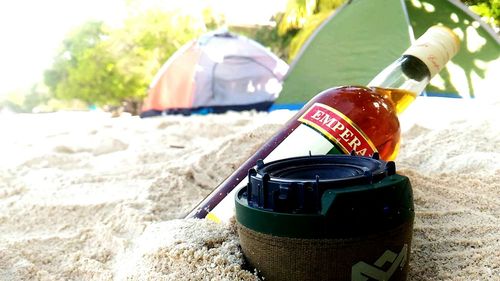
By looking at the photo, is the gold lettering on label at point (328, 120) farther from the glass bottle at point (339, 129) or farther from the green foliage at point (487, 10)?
the green foliage at point (487, 10)

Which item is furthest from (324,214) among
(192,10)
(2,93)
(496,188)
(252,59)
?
(2,93)

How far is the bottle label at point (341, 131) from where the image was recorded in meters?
0.55

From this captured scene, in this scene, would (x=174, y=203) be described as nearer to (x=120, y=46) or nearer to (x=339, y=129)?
(x=339, y=129)

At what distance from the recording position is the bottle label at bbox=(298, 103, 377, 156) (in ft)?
1.81

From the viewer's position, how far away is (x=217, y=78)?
11.4 ft

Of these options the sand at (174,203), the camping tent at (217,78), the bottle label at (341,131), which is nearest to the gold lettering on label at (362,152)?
the bottle label at (341,131)

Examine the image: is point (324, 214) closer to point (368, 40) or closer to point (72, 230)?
point (72, 230)

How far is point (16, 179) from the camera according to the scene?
3.67 ft

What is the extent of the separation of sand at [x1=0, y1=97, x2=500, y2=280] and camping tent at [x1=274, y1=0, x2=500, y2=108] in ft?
0.76

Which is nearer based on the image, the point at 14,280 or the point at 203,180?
the point at 14,280

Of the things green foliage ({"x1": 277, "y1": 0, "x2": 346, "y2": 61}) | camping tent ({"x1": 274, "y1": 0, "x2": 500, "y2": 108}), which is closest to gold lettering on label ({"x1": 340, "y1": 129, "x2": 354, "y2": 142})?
camping tent ({"x1": 274, "y1": 0, "x2": 500, "y2": 108})

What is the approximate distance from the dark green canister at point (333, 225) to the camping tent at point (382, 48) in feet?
4.54

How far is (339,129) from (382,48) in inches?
56.7

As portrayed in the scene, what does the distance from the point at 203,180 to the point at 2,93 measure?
5916mm
